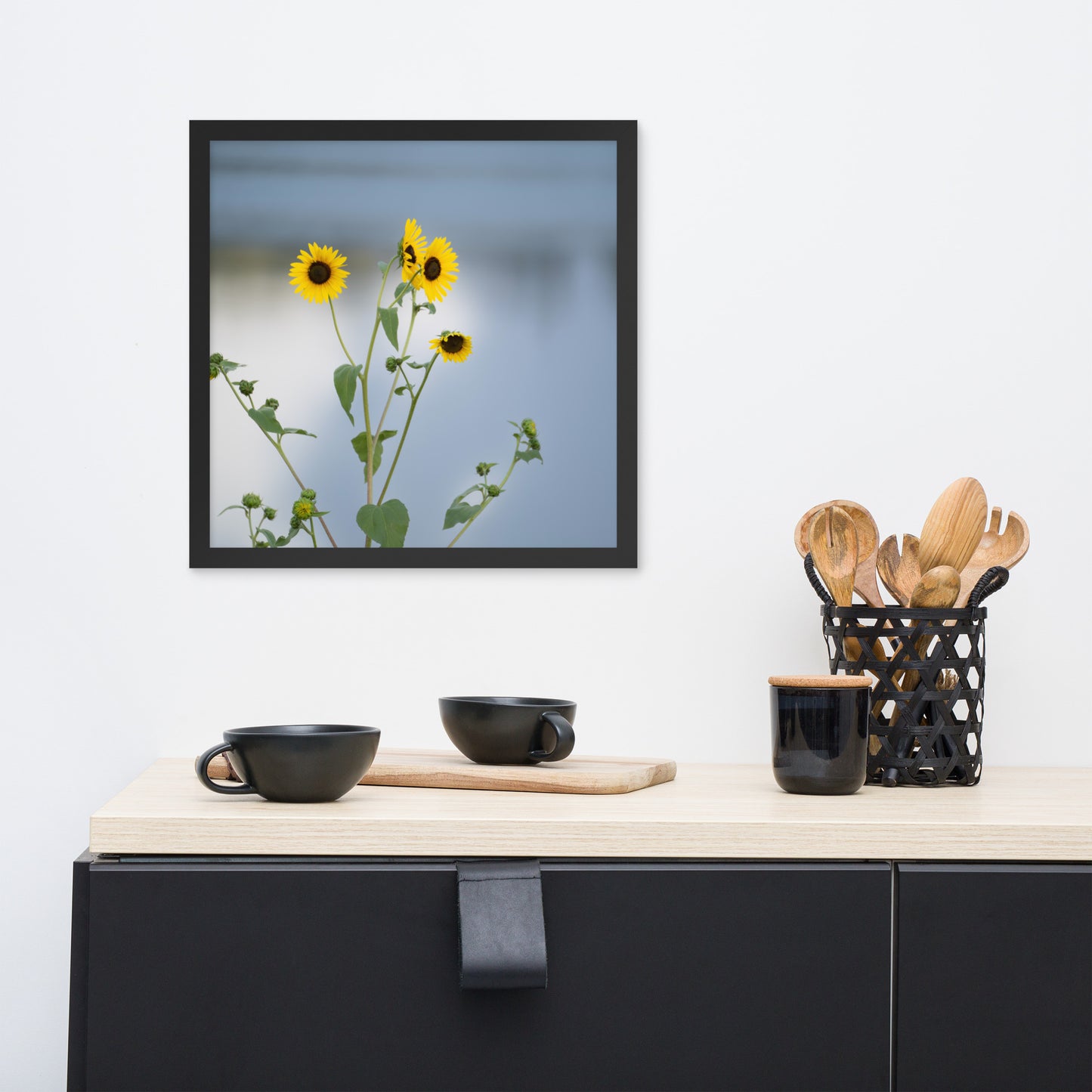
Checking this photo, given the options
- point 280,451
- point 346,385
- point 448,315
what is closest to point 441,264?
point 448,315

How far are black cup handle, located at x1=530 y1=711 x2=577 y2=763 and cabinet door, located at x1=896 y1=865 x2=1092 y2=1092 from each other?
327mm

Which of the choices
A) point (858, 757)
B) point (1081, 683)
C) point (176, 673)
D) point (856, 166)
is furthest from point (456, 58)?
point (1081, 683)

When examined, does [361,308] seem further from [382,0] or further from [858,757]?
[858,757]

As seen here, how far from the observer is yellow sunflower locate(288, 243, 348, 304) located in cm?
128

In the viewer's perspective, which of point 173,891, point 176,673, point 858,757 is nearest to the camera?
point 173,891

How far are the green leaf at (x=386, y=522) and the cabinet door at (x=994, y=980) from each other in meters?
0.68

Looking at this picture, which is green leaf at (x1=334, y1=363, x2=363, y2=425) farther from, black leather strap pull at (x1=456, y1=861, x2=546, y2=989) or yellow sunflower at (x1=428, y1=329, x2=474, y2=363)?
black leather strap pull at (x1=456, y1=861, x2=546, y2=989)

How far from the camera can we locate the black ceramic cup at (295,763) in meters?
0.89

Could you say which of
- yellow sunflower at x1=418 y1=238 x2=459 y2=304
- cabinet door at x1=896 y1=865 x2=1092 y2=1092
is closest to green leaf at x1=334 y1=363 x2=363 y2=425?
yellow sunflower at x1=418 y1=238 x2=459 y2=304

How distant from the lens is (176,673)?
1270 mm

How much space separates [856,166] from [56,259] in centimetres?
96

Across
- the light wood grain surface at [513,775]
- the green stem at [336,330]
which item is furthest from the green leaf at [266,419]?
the light wood grain surface at [513,775]

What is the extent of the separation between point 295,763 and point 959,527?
689mm

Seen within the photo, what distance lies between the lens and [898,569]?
3.67ft
